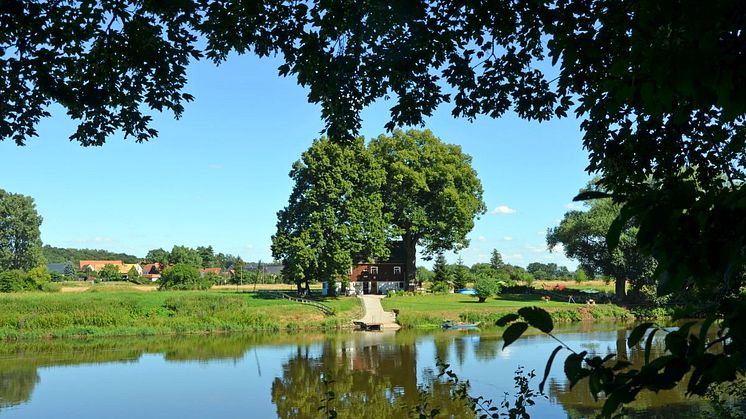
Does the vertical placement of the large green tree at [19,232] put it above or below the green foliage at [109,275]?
above

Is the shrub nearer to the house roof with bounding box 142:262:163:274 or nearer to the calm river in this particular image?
the calm river

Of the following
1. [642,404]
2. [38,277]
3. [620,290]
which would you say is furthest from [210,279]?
[642,404]

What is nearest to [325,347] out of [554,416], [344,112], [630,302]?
[554,416]

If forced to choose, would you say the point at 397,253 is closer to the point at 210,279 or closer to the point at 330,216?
the point at 330,216

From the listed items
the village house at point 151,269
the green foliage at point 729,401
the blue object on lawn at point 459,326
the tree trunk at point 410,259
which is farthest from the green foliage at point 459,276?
the village house at point 151,269

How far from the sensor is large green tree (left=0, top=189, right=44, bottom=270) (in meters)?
68.1

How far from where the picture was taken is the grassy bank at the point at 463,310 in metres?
32.6

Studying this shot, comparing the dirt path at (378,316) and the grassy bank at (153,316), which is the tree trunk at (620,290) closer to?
the dirt path at (378,316)

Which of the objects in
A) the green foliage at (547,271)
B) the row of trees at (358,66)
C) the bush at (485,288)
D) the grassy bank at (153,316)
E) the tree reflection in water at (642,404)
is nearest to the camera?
the row of trees at (358,66)

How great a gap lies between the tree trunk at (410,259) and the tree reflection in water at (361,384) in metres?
21.1

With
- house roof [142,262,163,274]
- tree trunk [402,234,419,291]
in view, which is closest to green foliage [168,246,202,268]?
house roof [142,262,163,274]

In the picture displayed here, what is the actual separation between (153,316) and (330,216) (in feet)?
41.6

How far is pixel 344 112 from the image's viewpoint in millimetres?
6203

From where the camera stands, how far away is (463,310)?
35000 millimetres
